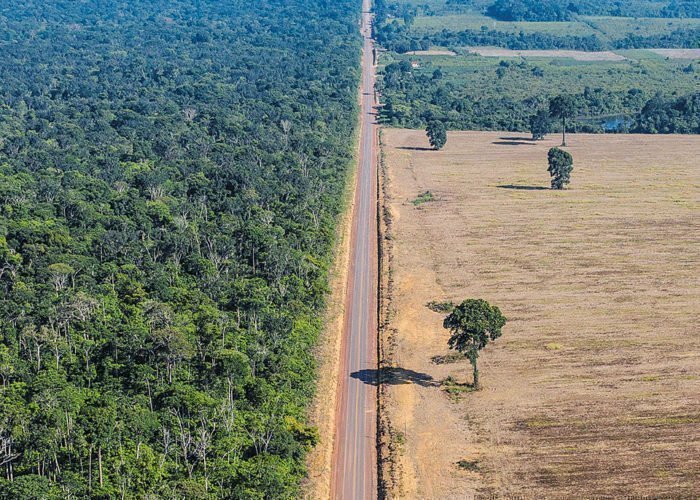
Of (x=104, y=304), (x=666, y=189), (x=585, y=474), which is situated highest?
(x=666, y=189)

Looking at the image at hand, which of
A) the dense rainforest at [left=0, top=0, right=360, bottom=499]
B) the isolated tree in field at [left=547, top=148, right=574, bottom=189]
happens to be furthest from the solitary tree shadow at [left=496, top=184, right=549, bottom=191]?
the dense rainforest at [left=0, top=0, right=360, bottom=499]

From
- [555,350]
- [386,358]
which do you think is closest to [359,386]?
[386,358]

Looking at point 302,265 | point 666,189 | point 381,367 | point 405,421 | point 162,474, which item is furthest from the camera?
point 666,189

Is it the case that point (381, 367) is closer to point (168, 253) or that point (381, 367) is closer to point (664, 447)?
point (664, 447)

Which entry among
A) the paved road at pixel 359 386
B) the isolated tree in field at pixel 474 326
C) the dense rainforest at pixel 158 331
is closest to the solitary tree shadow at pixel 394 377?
the paved road at pixel 359 386

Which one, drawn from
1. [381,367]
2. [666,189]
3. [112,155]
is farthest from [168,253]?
[666,189]

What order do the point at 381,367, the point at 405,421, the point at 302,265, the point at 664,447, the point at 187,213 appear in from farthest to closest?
the point at 187,213 < the point at 302,265 < the point at 381,367 < the point at 405,421 < the point at 664,447

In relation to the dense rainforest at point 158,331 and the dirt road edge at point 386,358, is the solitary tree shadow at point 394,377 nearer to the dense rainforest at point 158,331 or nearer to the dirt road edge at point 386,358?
the dirt road edge at point 386,358
